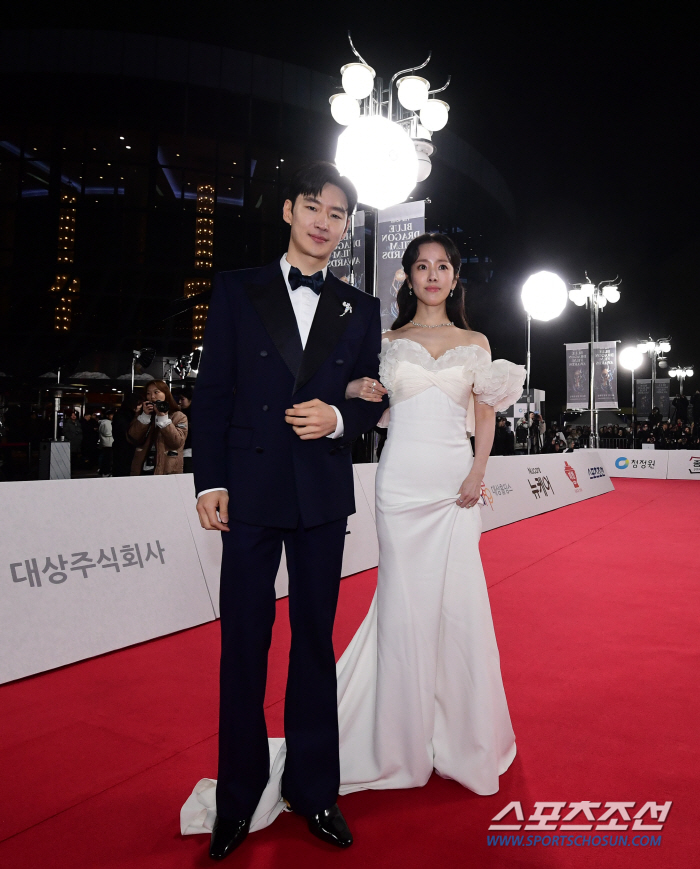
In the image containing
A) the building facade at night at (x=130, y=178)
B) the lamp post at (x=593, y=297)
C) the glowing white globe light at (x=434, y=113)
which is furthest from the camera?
the building facade at night at (x=130, y=178)

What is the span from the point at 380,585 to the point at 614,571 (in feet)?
14.6

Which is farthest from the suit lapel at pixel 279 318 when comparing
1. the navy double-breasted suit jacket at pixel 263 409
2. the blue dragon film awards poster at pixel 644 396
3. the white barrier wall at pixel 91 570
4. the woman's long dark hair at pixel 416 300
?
the blue dragon film awards poster at pixel 644 396

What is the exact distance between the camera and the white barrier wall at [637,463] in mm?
17734

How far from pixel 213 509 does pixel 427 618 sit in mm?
1074

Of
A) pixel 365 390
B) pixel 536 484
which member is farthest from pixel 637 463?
pixel 365 390

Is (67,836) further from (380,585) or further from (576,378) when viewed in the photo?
(576,378)

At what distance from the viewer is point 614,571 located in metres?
5.93

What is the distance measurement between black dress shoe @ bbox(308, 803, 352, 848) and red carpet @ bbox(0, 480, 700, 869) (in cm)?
4

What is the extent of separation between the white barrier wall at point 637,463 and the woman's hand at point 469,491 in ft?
55.7

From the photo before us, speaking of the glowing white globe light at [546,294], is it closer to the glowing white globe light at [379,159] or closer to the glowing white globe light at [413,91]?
the glowing white globe light at [413,91]

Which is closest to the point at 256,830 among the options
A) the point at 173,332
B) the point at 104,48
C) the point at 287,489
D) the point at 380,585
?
the point at 380,585

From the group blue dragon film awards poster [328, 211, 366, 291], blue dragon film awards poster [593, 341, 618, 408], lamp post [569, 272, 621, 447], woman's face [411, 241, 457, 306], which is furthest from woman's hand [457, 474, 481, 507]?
blue dragon film awards poster [593, 341, 618, 408]

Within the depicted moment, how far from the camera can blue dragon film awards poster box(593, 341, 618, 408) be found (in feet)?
53.2

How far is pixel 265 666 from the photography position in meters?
1.96
